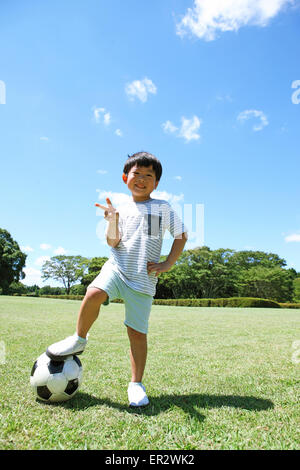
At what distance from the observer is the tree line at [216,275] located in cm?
4475

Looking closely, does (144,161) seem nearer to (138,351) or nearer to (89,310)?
(89,310)

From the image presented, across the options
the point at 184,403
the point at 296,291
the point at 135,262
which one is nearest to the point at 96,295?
the point at 135,262

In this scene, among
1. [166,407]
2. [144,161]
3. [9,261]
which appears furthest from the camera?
[9,261]

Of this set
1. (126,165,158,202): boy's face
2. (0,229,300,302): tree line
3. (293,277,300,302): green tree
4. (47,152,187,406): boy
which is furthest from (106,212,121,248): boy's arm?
(293,277,300,302): green tree

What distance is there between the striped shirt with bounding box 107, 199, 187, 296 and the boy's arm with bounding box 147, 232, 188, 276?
4cm

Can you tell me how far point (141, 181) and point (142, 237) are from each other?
1.76 feet

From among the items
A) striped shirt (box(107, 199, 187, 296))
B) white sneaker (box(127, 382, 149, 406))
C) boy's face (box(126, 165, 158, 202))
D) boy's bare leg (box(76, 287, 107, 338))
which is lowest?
white sneaker (box(127, 382, 149, 406))

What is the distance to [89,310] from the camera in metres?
2.30

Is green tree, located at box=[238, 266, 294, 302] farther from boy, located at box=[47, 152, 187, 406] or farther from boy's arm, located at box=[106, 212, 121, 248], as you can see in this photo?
boy's arm, located at box=[106, 212, 121, 248]

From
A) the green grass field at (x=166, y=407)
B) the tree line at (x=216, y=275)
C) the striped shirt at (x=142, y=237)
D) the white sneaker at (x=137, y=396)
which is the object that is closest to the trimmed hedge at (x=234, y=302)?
the tree line at (x=216, y=275)

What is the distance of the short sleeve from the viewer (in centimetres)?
268

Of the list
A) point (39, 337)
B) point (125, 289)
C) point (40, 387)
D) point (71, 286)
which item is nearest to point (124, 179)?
point (125, 289)
